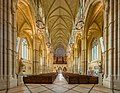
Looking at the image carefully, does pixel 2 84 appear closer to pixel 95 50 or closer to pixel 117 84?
pixel 117 84

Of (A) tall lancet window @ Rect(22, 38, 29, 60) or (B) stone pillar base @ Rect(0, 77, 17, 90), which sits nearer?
(B) stone pillar base @ Rect(0, 77, 17, 90)

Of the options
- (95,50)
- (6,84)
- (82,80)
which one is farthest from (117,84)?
(95,50)

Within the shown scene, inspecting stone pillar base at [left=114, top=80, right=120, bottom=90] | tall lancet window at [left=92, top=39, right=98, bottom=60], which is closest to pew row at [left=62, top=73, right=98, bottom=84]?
stone pillar base at [left=114, top=80, right=120, bottom=90]

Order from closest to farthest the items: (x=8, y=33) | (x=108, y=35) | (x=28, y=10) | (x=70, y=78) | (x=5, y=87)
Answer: (x=5, y=87), (x=8, y=33), (x=108, y=35), (x=70, y=78), (x=28, y=10)

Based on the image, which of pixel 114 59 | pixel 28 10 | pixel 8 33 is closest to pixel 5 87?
pixel 8 33

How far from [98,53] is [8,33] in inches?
677

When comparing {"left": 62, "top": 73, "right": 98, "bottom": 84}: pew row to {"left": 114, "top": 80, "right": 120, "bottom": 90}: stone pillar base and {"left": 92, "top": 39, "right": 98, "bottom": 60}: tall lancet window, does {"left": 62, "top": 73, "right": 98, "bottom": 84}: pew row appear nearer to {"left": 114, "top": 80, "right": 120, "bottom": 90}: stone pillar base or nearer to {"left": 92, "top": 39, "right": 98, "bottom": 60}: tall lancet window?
{"left": 114, "top": 80, "right": 120, "bottom": 90}: stone pillar base

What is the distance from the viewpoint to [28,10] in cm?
1692

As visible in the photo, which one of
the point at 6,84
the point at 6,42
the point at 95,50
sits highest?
the point at 95,50

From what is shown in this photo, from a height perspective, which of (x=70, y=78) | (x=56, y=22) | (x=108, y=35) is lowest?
(x=70, y=78)

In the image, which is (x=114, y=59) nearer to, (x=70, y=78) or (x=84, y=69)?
(x=70, y=78)

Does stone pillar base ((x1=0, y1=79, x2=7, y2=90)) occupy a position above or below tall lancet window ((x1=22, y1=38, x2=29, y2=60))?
below

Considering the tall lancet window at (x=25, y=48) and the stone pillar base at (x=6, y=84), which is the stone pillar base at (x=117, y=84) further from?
the tall lancet window at (x=25, y=48)

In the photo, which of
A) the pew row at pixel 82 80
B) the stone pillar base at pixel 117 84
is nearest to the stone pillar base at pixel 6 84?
the pew row at pixel 82 80
